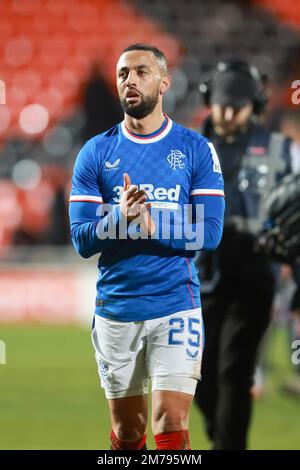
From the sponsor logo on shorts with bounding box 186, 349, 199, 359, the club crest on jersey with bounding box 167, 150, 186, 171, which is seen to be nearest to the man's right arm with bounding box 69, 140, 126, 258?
the club crest on jersey with bounding box 167, 150, 186, 171

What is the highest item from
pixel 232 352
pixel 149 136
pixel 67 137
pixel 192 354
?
pixel 67 137

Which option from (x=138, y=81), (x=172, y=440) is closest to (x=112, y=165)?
(x=138, y=81)

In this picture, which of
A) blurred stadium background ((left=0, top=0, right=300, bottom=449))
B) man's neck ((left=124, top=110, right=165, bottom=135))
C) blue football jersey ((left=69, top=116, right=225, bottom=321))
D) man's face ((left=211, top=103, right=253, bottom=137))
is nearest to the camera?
blue football jersey ((left=69, top=116, right=225, bottom=321))

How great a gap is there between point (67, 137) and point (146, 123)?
11.3m

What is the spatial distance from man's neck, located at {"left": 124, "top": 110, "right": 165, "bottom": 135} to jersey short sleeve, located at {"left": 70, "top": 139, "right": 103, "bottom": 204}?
7.9 inches

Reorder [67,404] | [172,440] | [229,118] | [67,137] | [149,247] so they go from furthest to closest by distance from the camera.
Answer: [67,137]
[67,404]
[229,118]
[149,247]
[172,440]

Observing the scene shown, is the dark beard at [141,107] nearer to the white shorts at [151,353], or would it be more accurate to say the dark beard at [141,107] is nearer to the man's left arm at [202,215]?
the man's left arm at [202,215]

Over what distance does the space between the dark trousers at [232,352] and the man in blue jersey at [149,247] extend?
1.02 m

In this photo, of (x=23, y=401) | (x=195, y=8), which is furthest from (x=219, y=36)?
(x=23, y=401)

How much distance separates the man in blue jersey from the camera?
3451 millimetres

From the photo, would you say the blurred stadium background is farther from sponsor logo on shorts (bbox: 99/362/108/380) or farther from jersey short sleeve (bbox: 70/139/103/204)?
jersey short sleeve (bbox: 70/139/103/204)

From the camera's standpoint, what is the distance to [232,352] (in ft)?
15.1

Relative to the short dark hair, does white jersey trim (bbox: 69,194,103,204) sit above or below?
below

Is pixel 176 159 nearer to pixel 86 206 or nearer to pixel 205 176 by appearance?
pixel 205 176
